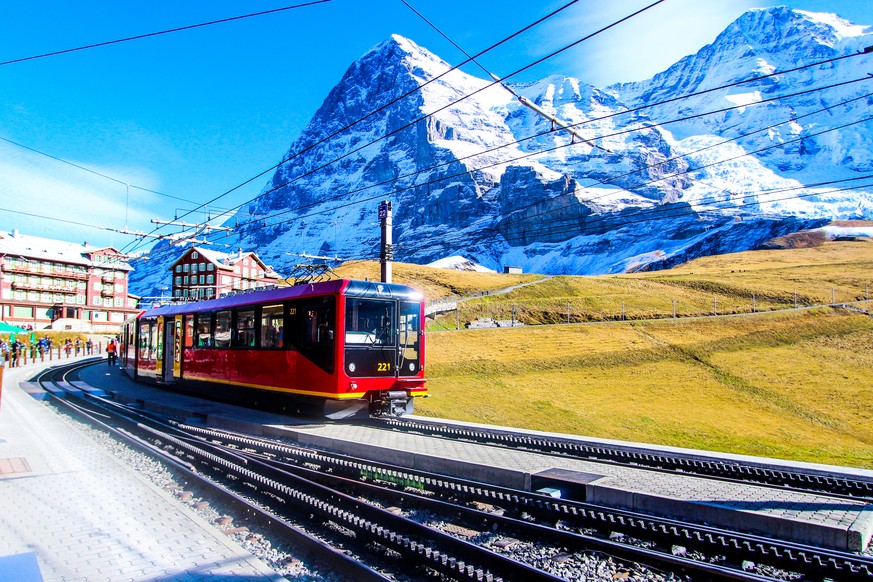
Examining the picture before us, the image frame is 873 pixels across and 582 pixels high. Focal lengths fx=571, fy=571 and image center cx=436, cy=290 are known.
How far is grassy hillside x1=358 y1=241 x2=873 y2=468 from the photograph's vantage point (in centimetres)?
1869

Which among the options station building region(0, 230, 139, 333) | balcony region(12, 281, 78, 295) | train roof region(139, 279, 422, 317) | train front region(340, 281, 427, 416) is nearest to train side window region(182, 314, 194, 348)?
train roof region(139, 279, 422, 317)

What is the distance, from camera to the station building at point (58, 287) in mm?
76688

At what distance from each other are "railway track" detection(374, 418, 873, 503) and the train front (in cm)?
132

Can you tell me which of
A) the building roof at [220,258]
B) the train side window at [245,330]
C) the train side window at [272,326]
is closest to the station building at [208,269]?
the building roof at [220,258]

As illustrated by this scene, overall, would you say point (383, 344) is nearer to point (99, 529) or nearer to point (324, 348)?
point (324, 348)

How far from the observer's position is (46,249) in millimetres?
84500

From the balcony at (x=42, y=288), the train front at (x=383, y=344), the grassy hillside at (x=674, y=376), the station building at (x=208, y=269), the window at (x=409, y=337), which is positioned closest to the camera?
the train front at (x=383, y=344)

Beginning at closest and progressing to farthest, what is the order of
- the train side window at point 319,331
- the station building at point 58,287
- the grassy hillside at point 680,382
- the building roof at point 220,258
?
the train side window at point 319,331 → the grassy hillside at point 680,382 → the station building at point 58,287 → the building roof at point 220,258

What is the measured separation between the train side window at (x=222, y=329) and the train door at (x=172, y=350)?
412 cm

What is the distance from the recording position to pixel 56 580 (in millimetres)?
5223

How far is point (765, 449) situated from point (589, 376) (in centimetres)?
994

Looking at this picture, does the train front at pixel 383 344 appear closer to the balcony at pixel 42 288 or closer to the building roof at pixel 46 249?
the building roof at pixel 46 249

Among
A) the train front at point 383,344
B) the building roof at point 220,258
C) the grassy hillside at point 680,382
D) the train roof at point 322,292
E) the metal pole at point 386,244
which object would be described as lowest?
the grassy hillside at point 680,382

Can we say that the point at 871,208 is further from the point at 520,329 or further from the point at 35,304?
the point at 35,304
